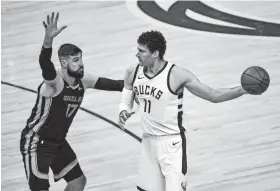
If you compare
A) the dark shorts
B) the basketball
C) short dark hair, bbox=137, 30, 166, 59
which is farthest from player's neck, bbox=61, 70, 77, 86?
the basketball

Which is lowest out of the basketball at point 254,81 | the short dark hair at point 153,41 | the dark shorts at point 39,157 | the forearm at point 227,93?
the dark shorts at point 39,157

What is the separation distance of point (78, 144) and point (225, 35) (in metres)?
5.41

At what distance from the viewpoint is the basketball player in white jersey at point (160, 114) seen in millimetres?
7523

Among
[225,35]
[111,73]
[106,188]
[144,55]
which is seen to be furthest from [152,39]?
[225,35]

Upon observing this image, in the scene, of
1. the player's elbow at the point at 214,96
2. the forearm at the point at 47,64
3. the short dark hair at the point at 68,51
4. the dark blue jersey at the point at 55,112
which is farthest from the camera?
the dark blue jersey at the point at 55,112

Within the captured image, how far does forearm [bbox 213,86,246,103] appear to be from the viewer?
7102mm

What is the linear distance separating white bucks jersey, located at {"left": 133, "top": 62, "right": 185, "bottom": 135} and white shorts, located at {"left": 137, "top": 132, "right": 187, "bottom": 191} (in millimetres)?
92

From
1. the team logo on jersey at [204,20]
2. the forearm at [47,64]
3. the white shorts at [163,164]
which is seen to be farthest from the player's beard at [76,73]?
the team logo on jersey at [204,20]

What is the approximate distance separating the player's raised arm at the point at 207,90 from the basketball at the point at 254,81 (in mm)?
64

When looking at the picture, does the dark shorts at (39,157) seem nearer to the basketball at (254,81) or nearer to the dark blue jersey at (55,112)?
the dark blue jersey at (55,112)

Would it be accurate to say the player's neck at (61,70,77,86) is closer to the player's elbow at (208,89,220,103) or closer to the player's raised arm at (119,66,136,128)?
the player's raised arm at (119,66,136,128)

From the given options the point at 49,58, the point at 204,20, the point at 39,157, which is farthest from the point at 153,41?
the point at 204,20

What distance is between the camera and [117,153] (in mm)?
10875

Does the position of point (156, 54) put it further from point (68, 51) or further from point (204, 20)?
point (204, 20)
